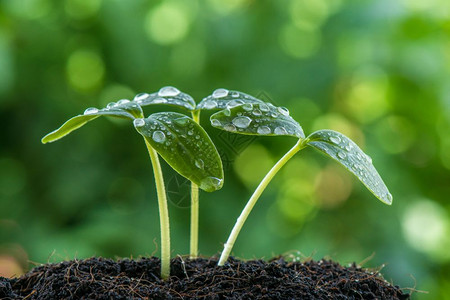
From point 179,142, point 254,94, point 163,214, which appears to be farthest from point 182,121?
point 254,94

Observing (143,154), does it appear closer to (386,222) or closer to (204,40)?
(204,40)

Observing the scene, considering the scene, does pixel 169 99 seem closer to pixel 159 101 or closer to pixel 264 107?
pixel 159 101

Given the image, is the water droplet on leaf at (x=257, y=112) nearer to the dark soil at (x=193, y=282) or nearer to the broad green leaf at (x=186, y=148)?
the broad green leaf at (x=186, y=148)

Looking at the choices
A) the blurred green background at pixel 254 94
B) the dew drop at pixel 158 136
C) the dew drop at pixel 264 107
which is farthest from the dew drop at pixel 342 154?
the blurred green background at pixel 254 94

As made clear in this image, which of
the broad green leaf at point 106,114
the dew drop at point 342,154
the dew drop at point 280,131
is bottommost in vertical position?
the broad green leaf at point 106,114

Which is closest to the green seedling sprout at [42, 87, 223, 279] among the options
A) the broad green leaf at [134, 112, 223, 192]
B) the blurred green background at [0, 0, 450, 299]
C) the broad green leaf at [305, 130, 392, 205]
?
the broad green leaf at [134, 112, 223, 192]

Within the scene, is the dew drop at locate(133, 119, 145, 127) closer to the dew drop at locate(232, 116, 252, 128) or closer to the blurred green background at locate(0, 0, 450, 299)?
the dew drop at locate(232, 116, 252, 128)
